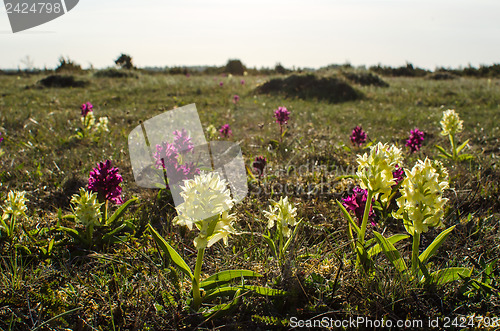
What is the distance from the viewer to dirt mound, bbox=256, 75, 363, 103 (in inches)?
456

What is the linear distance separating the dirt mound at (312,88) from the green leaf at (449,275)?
31.1 ft

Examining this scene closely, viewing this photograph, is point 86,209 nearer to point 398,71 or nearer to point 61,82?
point 61,82

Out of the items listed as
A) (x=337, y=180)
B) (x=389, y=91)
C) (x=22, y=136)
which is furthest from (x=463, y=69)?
(x=22, y=136)

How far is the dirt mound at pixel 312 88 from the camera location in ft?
38.0

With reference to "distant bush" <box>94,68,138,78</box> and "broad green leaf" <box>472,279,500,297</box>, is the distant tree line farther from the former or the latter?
"broad green leaf" <box>472,279,500,297</box>

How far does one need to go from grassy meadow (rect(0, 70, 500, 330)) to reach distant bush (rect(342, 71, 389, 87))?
8.56 m

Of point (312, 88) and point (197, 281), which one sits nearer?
point (197, 281)

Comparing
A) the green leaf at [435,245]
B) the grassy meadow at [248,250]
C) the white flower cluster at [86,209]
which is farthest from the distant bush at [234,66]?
the green leaf at [435,245]

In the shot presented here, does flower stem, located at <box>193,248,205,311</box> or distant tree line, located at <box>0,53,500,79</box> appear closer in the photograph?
flower stem, located at <box>193,248,205,311</box>

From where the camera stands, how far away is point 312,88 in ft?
40.7

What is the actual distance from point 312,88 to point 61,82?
9960 millimetres

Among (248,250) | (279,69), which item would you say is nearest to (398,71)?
(279,69)

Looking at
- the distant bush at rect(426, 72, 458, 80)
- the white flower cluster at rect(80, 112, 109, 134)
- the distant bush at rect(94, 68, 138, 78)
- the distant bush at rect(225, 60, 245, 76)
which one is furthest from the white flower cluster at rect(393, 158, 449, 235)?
the distant bush at rect(225, 60, 245, 76)

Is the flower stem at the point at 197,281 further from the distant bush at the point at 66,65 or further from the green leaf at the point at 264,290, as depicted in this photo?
the distant bush at the point at 66,65
